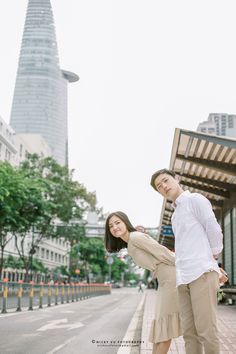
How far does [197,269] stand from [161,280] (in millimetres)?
745

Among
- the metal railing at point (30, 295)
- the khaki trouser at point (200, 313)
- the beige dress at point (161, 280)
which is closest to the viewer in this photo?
the khaki trouser at point (200, 313)

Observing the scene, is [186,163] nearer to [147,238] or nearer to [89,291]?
[147,238]

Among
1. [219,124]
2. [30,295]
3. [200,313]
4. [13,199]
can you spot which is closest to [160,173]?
[200,313]

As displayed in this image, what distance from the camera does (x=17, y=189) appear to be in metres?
26.4

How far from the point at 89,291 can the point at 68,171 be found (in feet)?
30.2

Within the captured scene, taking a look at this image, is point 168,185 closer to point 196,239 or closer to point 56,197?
point 196,239

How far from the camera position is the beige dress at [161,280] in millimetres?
4215

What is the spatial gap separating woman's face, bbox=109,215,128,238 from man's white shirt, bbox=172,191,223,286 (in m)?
0.76

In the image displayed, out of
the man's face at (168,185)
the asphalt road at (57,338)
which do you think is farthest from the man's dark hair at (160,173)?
the asphalt road at (57,338)

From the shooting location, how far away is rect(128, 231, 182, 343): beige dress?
4.21 metres

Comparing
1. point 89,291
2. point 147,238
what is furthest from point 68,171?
point 147,238

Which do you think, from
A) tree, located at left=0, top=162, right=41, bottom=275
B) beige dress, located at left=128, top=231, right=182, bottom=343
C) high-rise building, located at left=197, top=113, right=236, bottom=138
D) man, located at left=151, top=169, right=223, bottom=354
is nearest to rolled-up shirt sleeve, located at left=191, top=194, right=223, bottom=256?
man, located at left=151, top=169, right=223, bottom=354

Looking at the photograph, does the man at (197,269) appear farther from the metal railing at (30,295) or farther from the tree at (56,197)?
the tree at (56,197)

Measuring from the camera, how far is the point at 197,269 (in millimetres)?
3752
